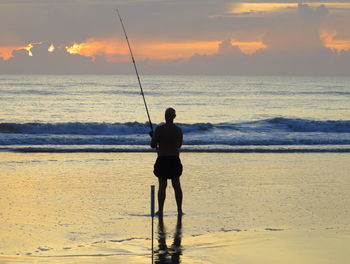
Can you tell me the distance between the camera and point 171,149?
360 inches

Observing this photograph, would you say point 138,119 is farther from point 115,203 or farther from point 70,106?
point 115,203

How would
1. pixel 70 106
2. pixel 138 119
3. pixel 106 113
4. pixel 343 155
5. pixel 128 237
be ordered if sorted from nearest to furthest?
pixel 128 237
pixel 343 155
pixel 138 119
pixel 106 113
pixel 70 106

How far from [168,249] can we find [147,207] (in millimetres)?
2607

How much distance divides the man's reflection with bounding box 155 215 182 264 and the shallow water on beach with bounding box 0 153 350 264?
0.07 metres

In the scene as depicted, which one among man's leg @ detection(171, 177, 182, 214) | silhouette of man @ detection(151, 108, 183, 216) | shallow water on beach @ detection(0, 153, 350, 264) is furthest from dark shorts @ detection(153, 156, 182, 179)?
shallow water on beach @ detection(0, 153, 350, 264)

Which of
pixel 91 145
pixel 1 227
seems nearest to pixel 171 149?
pixel 1 227

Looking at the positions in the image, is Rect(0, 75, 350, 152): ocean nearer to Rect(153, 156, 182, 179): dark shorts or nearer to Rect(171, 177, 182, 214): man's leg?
Rect(171, 177, 182, 214): man's leg

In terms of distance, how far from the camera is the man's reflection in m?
6.96

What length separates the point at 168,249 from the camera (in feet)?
24.5

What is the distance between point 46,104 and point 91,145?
25416 millimetres

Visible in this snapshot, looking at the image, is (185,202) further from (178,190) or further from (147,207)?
(178,190)

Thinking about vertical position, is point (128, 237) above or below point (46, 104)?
below

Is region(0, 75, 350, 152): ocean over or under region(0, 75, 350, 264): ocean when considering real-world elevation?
over

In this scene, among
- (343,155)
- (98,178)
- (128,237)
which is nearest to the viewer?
(128,237)
